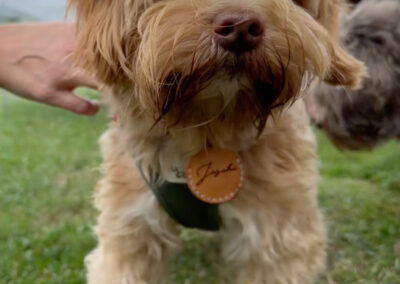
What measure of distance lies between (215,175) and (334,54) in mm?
674

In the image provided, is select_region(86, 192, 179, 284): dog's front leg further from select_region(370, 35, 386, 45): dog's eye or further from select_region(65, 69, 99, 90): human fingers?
select_region(370, 35, 386, 45): dog's eye

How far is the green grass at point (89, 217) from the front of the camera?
11.3 ft

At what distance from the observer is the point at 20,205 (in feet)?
15.7

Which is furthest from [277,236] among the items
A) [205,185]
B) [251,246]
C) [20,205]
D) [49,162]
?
[49,162]

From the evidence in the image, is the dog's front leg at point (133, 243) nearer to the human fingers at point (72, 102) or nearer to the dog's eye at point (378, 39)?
the human fingers at point (72, 102)

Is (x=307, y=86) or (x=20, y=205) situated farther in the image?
(x=20, y=205)

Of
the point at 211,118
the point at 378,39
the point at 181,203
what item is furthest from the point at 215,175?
the point at 378,39

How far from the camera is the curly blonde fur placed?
2.00m

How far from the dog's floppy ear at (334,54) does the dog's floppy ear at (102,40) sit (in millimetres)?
704

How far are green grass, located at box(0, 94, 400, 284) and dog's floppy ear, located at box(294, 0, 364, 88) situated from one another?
121 cm

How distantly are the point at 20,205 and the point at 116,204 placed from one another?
2255 millimetres

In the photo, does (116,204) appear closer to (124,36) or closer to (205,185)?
(205,185)

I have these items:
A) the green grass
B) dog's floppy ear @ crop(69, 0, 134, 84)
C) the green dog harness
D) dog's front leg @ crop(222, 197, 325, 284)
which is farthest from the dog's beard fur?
the green grass

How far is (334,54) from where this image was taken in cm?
248
